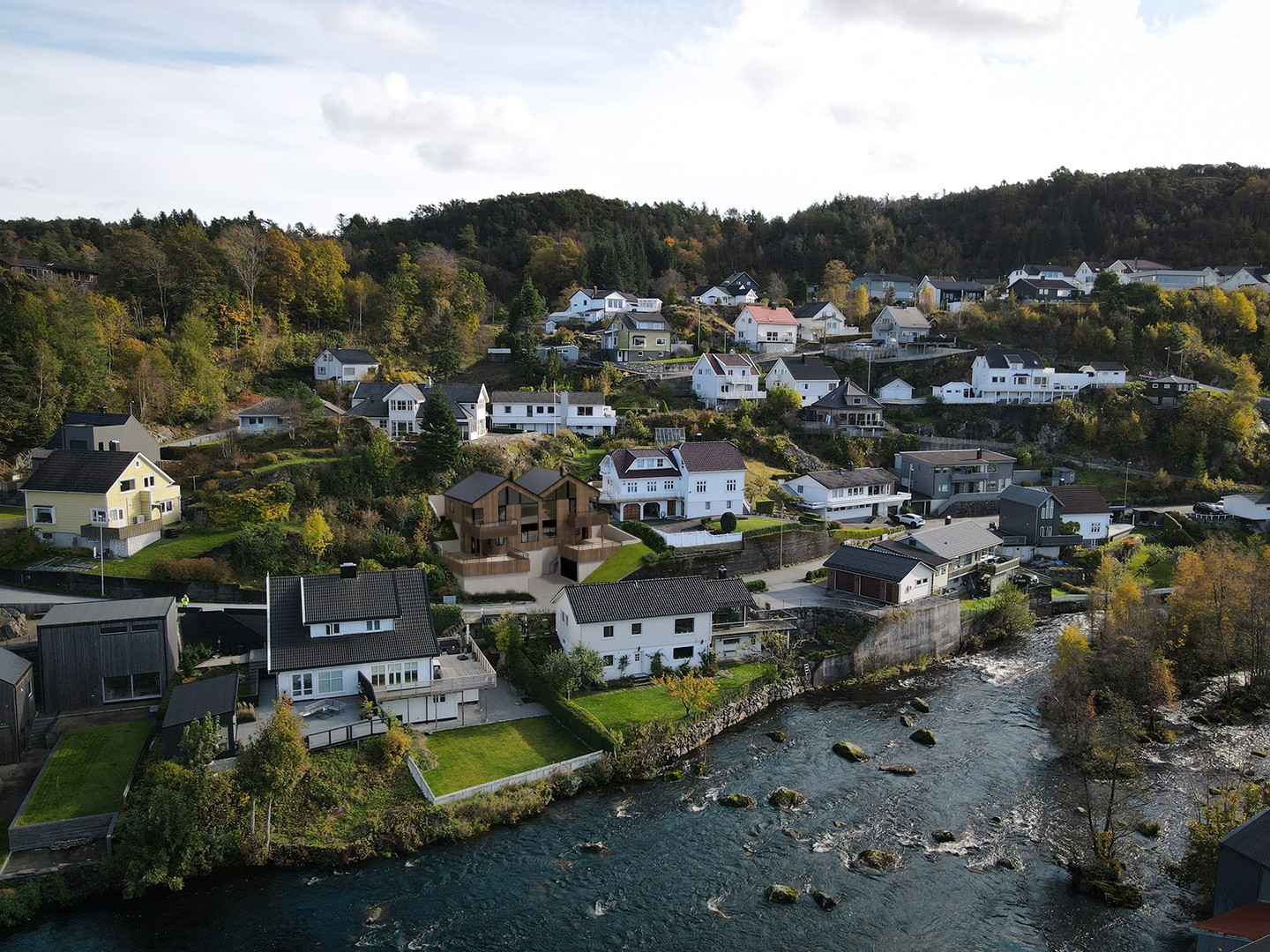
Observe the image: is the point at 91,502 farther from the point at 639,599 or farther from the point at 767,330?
the point at 767,330

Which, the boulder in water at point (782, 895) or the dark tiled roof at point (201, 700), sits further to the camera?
the dark tiled roof at point (201, 700)

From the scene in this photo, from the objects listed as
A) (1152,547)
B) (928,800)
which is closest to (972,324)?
(1152,547)

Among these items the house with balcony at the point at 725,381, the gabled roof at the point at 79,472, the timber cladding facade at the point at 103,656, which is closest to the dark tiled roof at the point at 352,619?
the timber cladding facade at the point at 103,656

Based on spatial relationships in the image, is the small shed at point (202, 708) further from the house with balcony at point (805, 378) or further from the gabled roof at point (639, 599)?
the house with balcony at point (805, 378)

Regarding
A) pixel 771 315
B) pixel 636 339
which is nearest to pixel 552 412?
pixel 636 339

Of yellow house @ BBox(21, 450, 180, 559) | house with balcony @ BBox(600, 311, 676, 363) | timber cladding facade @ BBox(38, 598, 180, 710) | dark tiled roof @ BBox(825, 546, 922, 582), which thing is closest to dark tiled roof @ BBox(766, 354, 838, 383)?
house with balcony @ BBox(600, 311, 676, 363)

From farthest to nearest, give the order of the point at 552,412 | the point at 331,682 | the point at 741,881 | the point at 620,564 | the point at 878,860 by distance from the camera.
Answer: the point at 552,412
the point at 620,564
the point at 331,682
the point at 878,860
the point at 741,881

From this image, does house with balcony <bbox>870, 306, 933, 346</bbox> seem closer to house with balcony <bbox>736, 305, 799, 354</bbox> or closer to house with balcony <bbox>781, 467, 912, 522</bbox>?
house with balcony <bbox>736, 305, 799, 354</bbox>
